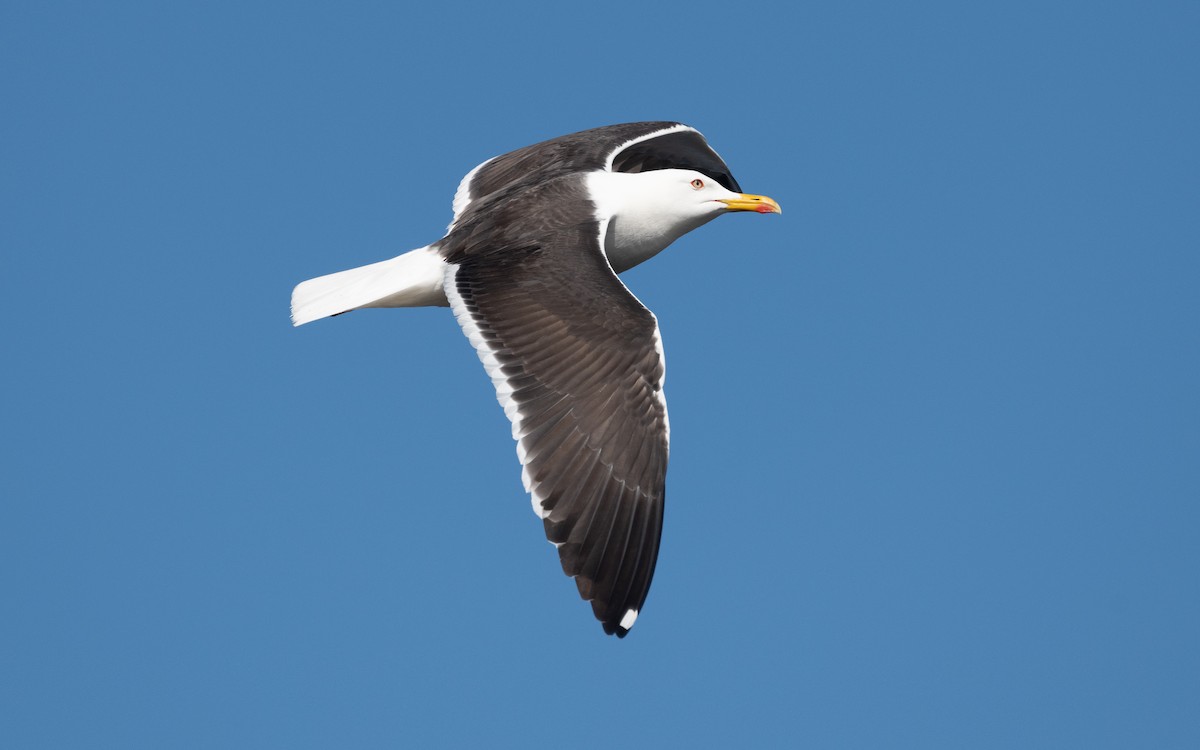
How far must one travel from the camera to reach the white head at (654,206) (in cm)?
945

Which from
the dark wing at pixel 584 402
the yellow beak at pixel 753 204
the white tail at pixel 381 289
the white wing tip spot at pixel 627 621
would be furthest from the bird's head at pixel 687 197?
the white wing tip spot at pixel 627 621

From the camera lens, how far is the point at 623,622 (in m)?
7.41

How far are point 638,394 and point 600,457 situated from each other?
1.41 ft

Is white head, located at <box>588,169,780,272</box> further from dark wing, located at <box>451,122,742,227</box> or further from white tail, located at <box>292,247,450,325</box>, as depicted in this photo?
white tail, located at <box>292,247,450,325</box>

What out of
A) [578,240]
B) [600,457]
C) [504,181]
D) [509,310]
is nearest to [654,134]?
[504,181]

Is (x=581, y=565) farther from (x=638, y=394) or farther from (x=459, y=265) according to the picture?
(x=459, y=265)

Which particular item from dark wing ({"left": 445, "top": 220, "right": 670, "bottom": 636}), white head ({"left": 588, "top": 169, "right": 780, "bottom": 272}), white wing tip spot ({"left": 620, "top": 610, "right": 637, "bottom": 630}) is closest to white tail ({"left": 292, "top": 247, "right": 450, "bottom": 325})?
dark wing ({"left": 445, "top": 220, "right": 670, "bottom": 636})

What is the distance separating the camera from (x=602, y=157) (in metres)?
10.2

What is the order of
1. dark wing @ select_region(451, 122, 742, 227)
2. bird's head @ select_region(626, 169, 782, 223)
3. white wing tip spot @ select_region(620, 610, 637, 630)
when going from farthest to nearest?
dark wing @ select_region(451, 122, 742, 227), bird's head @ select_region(626, 169, 782, 223), white wing tip spot @ select_region(620, 610, 637, 630)

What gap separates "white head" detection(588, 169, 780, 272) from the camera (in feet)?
31.0

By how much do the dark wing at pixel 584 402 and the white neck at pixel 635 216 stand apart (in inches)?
40.5

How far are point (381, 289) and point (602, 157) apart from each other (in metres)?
2.11

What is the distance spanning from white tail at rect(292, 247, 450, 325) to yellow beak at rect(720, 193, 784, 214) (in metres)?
2.12

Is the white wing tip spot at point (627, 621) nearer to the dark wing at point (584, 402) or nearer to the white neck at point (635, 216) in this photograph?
the dark wing at point (584, 402)
